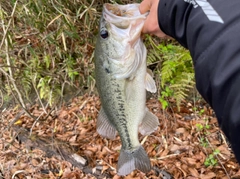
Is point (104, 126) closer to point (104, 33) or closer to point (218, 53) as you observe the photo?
point (104, 33)

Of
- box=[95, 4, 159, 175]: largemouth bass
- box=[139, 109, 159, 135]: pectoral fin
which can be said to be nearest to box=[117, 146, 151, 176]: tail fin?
box=[95, 4, 159, 175]: largemouth bass

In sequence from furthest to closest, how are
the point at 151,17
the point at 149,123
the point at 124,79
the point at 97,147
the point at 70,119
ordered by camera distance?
the point at 70,119 < the point at 97,147 < the point at 149,123 < the point at 124,79 < the point at 151,17

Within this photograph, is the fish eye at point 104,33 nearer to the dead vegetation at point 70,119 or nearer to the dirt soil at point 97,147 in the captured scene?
the dead vegetation at point 70,119

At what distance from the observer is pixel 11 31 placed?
3.94m

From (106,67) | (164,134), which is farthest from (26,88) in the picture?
(106,67)

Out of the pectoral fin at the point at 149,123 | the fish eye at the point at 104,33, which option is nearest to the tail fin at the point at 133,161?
the pectoral fin at the point at 149,123

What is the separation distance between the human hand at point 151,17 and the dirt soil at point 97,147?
2.07 m

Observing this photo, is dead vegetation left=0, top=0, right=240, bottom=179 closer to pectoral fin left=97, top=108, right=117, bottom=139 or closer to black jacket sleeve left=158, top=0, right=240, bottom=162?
pectoral fin left=97, top=108, right=117, bottom=139

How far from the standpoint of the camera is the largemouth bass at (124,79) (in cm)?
197

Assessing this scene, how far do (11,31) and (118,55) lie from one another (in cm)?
236

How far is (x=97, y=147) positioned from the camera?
404 centimetres

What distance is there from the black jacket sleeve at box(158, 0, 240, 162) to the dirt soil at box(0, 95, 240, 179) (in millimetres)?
2420

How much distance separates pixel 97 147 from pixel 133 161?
164 centimetres

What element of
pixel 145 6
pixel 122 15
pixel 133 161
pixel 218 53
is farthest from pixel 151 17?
pixel 133 161
